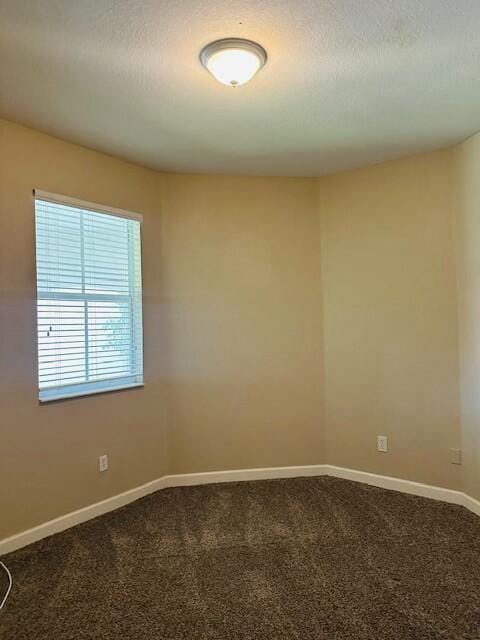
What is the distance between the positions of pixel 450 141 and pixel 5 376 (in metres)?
3.24

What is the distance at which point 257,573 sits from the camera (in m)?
2.30

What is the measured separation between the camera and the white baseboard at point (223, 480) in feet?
8.87

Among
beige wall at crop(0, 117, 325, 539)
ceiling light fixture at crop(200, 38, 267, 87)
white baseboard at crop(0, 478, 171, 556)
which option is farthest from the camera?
beige wall at crop(0, 117, 325, 539)

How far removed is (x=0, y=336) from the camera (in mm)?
2537

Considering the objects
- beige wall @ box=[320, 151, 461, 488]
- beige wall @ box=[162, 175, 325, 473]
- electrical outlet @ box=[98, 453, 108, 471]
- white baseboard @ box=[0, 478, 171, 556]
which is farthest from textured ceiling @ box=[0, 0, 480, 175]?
white baseboard @ box=[0, 478, 171, 556]

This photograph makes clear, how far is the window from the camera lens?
9.16 feet

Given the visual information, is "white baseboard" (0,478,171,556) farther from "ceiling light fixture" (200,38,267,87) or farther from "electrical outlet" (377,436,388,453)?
"ceiling light fixture" (200,38,267,87)

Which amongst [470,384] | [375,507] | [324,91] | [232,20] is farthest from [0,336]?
[470,384]

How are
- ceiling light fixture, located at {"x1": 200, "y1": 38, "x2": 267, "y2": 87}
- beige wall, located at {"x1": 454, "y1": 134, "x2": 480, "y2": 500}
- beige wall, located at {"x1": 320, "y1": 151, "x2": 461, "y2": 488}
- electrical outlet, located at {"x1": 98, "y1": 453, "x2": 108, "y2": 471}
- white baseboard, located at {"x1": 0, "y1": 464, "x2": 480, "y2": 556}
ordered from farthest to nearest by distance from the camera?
beige wall, located at {"x1": 320, "y1": 151, "x2": 461, "y2": 488} < electrical outlet, located at {"x1": 98, "y1": 453, "x2": 108, "y2": 471} < beige wall, located at {"x1": 454, "y1": 134, "x2": 480, "y2": 500} < white baseboard, located at {"x1": 0, "y1": 464, "x2": 480, "y2": 556} < ceiling light fixture, located at {"x1": 200, "y1": 38, "x2": 267, "y2": 87}

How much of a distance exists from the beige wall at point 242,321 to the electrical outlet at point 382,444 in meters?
0.49

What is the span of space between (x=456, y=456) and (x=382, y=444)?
0.53 metres

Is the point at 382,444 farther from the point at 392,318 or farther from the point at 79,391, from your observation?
the point at 79,391

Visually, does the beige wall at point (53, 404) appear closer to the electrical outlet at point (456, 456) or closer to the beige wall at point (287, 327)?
the beige wall at point (287, 327)

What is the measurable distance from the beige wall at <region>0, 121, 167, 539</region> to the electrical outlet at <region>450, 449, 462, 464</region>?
2.21 metres
